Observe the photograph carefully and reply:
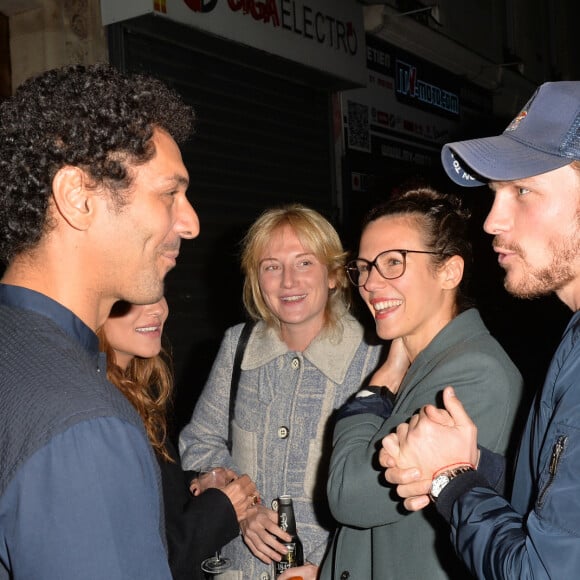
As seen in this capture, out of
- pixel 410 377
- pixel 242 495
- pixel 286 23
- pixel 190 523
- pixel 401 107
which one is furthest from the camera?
pixel 401 107

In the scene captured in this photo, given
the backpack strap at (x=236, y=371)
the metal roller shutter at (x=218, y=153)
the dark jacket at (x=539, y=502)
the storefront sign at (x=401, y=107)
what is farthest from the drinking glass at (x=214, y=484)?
the storefront sign at (x=401, y=107)

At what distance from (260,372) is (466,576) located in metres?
1.55

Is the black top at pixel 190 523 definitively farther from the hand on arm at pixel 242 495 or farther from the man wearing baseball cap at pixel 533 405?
the man wearing baseball cap at pixel 533 405

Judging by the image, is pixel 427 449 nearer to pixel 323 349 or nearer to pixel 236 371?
pixel 323 349

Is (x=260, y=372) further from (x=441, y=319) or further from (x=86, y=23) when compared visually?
(x=86, y=23)

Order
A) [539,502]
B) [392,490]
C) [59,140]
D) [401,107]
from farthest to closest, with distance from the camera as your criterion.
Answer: [401,107]
[392,490]
[59,140]
[539,502]

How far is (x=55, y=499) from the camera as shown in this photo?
1254 mm

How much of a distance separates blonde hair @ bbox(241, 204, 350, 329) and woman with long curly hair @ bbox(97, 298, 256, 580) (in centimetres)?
57

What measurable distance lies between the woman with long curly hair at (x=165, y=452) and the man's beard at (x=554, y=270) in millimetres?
1468

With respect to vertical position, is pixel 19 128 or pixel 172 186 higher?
pixel 19 128

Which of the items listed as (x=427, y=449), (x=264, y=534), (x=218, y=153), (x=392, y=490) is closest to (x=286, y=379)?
(x=264, y=534)

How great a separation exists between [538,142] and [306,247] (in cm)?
165

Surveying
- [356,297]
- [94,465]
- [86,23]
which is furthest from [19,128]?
[86,23]

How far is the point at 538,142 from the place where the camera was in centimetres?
195
